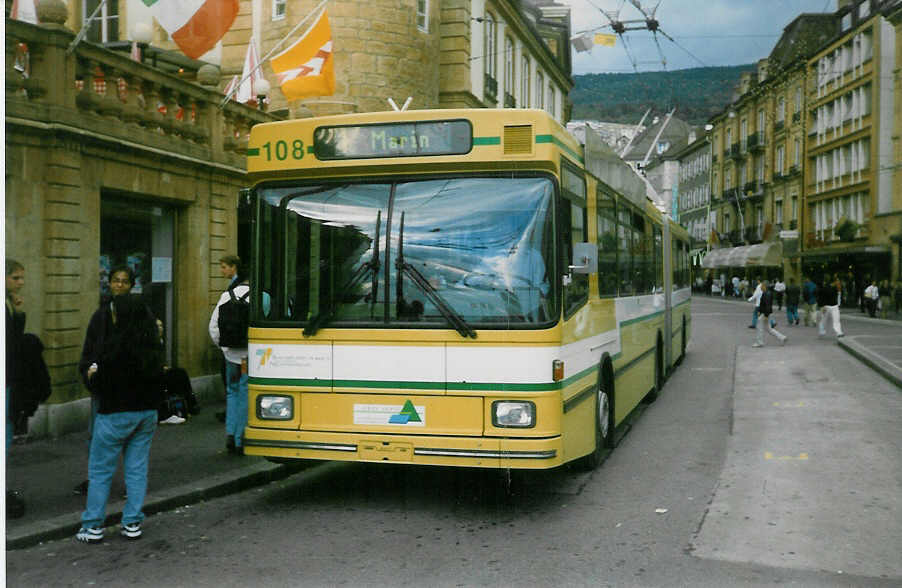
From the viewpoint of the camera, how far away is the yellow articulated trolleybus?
21.3 ft

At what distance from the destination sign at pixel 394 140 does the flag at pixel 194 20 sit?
5.81 m

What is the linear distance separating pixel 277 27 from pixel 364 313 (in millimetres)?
15868

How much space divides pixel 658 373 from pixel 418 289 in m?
8.13

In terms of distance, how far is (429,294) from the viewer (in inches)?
258

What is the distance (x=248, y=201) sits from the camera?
23.4 ft

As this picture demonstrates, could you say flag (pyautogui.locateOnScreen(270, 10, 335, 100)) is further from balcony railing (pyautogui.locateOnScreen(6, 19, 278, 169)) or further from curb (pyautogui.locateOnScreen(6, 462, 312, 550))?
curb (pyautogui.locateOnScreen(6, 462, 312, 550))

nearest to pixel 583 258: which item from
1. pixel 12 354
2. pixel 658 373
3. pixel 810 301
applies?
pixel 12 354

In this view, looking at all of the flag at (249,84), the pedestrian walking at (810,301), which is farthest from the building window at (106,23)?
the pedestrian walking at (810,301)

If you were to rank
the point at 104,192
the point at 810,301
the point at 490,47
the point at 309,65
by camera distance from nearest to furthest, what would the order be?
the point at 104,192
the point at 309,65
the point at 490,47
the point at 810,301

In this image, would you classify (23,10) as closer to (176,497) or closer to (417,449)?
(176,497)

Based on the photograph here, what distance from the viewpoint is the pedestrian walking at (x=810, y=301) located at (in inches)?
1225

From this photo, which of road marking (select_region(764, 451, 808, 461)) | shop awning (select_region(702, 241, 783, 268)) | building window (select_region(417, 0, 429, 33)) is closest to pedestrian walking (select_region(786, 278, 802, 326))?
building window (select_region(417, 0, 429, 33))

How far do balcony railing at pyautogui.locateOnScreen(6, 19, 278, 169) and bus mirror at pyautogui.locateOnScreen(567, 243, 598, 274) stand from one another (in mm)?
6211

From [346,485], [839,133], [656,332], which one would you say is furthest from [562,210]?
[839,133]
